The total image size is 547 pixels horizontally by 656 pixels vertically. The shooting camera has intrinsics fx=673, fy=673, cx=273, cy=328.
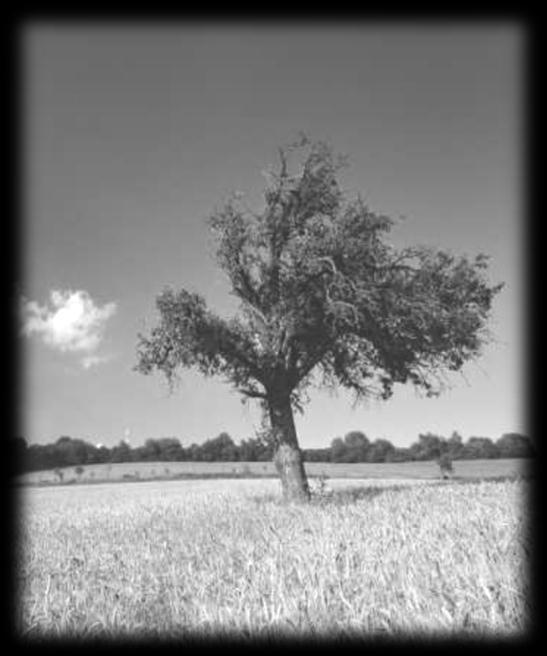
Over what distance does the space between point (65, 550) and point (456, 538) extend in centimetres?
728

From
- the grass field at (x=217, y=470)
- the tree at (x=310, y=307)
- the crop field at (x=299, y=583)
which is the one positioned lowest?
the grass field at (x=217, y=470)

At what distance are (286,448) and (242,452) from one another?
258 feet

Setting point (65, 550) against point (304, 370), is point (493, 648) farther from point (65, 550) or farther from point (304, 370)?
point (304, 370)

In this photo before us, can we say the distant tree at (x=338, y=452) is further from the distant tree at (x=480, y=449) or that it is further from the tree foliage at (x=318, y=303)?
the tree foliage at (x=318, y=303)

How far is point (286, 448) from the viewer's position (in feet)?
76.9

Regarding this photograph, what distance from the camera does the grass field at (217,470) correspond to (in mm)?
72250

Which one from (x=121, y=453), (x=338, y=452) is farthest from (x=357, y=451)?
(x=121, y=453)

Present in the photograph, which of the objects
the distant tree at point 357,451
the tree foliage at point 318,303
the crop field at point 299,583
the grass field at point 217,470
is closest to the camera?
the crop field at point 299,583

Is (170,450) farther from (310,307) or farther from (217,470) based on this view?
(310,307)

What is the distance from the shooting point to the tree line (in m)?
89.2

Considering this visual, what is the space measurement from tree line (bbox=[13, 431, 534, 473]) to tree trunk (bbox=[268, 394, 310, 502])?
64.0 metres

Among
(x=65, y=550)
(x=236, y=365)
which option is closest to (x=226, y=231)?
(x=236, y=365)

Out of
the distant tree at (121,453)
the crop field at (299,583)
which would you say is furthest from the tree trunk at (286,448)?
the distant tree at (121,453)

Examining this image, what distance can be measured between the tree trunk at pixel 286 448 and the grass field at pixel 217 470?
4583 centimetres
